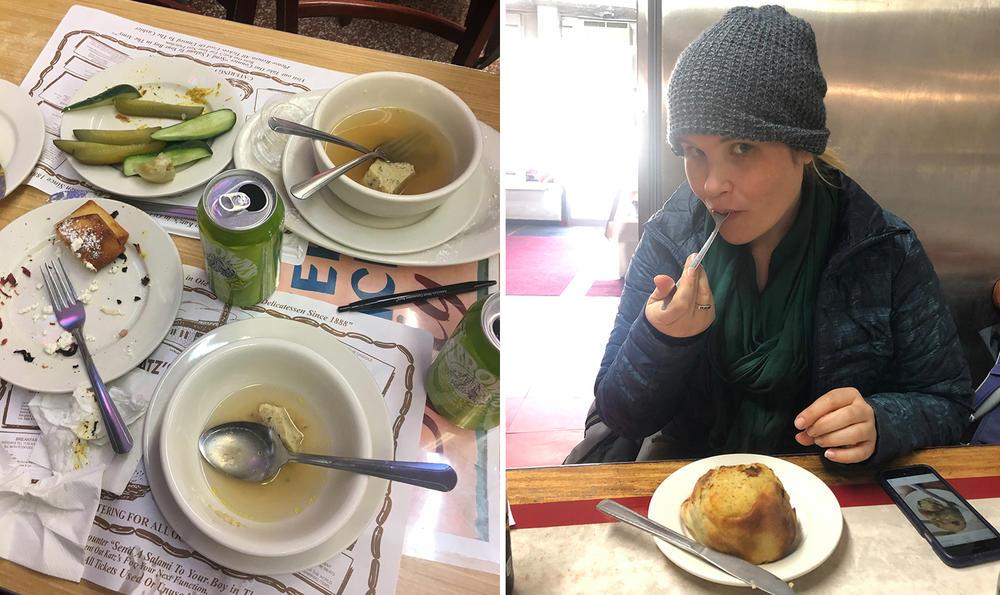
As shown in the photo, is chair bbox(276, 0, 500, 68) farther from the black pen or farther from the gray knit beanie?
the gray knit beanie

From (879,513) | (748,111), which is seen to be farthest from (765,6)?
(879,513)

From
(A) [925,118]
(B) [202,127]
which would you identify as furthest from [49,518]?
(A) [925,118]

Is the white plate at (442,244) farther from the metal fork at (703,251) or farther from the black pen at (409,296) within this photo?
the metal fork at (703,251)

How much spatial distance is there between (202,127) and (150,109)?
70 millimetres

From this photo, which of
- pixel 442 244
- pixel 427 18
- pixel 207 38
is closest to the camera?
pixel 442 244

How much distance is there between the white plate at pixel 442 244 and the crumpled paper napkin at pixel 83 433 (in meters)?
0.22

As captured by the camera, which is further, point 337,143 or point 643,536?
point 337,143

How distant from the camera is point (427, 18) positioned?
1053 millimetres

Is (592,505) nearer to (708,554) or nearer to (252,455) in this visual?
(708,554)

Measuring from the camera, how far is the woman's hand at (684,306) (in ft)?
1.67

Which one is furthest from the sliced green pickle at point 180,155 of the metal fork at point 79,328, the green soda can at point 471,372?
the green soda can at point 471,372

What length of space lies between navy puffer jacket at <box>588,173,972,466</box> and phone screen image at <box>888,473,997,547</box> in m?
0.02

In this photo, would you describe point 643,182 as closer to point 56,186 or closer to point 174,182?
point 174,182

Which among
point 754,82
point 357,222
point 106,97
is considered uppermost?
point 754,82
